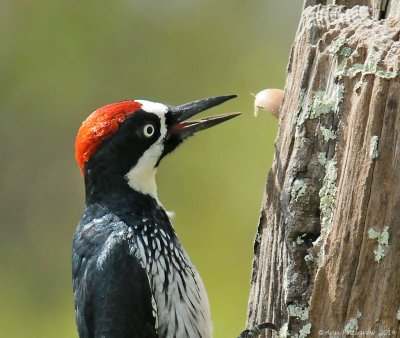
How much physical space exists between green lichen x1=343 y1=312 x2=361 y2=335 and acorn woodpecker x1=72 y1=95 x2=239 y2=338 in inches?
41.9

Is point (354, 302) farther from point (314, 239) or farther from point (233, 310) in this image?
point (233, 310)

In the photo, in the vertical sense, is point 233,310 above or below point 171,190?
below

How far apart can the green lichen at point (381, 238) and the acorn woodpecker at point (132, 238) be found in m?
1.19

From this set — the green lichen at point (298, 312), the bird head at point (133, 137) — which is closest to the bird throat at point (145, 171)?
the bird head at point (133, 137)

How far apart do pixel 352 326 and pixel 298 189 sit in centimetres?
62

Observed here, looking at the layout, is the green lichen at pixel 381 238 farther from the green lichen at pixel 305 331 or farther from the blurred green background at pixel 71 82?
the blurred green background at pixel 71 82

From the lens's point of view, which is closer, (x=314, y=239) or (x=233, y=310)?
(x=314, y=239)

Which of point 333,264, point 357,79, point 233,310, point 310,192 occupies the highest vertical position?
point 357,79

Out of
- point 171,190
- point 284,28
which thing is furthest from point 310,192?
point 284,28

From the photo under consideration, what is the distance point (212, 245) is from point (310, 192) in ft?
10.5

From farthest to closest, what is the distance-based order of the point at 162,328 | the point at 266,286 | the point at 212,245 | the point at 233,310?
1. the point at 212,245
2. the point at 233,310
3. the point at 162,328
4. the point at 266,286

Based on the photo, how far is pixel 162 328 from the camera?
495 centimetres

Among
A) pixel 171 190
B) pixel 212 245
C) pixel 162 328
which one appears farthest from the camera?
pixel 171 190

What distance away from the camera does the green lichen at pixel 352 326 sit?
4.06 metres
